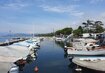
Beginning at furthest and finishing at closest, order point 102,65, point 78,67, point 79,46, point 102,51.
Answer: point 79,46 → point 102,51 → point 78,67 → point 102,65

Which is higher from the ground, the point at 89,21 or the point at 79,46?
the point at 89,21

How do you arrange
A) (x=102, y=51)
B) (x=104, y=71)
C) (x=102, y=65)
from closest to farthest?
(x=104, y=71) → (x=102, y=65) → (x=102, y=51)

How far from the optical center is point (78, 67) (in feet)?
107

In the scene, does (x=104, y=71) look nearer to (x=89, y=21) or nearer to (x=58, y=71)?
(x=58, y=71)

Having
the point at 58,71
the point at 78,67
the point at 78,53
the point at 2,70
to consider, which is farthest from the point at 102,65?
the point at 78,53

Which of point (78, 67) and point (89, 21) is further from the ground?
point (89, 21)

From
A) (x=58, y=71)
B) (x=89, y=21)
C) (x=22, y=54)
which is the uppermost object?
(x=89, y=21)

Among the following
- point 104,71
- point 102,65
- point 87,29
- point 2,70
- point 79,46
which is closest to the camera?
point 2,70

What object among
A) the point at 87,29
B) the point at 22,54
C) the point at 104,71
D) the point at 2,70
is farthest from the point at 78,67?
the point at 87,29

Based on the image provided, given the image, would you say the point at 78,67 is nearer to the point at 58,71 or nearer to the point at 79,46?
the point at 58,71

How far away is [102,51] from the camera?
46500 millimetres

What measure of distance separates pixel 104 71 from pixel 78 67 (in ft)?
19.7

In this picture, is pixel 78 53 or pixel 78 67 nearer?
pixel 78 67

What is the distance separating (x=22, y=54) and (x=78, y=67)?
919 cm
